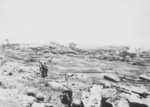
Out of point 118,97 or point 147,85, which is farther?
point 147,85

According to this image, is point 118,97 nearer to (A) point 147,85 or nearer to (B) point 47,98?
(B) point 47,98

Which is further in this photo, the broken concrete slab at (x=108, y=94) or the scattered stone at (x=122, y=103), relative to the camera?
the broken concrete slab at (x=108, y=94)

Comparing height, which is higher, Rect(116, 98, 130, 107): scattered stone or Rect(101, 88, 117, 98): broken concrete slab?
Rect(101, 88, 117, 98): broken concrete slab

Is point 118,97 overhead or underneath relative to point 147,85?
overhead

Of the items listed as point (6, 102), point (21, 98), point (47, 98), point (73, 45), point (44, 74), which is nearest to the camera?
point (6, 102)

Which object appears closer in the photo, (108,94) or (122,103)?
(122,103)

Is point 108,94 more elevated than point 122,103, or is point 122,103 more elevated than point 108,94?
point 108,94

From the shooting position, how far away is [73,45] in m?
29.9

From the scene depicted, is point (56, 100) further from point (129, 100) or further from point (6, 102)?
point (129, 100)

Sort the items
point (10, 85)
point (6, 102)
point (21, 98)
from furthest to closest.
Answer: point (10, 85)
point (21, 98)
point (6, 102)

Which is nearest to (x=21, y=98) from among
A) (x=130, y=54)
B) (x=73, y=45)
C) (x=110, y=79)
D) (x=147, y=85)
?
(x=110, y=79)

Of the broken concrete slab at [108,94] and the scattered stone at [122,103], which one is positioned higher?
the broken concrete slab at [108,94]

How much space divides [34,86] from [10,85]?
1032 mm

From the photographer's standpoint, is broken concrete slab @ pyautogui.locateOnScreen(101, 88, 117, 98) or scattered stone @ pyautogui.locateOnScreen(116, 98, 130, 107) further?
broken concrete slab @ pyautogui.locateOnScreen(101, 88, 117, 98)
